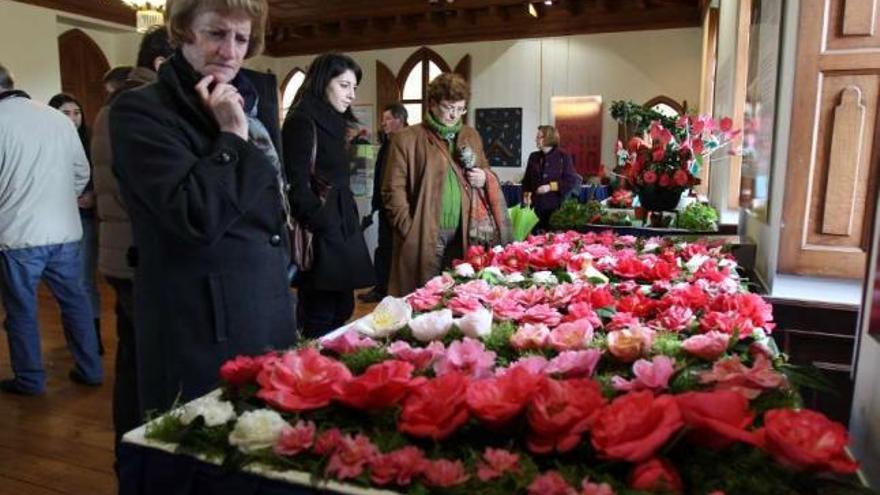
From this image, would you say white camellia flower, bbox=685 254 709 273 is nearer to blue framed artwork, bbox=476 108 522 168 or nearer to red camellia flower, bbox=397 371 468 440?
red camellia flower, bbox=397 371 468 440

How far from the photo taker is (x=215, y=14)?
120cm

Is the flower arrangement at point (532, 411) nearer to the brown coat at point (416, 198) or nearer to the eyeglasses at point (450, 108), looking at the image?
the brown coat at point (416, 198)

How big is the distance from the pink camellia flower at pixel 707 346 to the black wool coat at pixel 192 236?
2.59 ft

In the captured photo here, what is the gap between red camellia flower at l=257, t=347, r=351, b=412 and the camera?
2.82 ft

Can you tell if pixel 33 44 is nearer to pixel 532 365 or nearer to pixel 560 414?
pixel 532 365

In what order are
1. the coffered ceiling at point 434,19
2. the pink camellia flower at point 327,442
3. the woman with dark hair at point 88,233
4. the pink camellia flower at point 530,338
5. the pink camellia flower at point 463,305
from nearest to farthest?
the pink camellia flower at point 327,442 → the pink camellia flower at point 530,338 → the pink camellia flower at point 463,305 → the woman with dark hair at point 88,233 → the coffered ceiling at point 434,19

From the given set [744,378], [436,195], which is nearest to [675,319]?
[744,378]

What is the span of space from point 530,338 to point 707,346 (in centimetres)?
28

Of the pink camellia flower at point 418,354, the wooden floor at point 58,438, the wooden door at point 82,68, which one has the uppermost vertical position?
the wooden door at point 82,68

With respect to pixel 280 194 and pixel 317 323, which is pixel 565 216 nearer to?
pixel 317 323

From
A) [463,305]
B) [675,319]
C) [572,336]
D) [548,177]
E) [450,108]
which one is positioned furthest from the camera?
[548,177]

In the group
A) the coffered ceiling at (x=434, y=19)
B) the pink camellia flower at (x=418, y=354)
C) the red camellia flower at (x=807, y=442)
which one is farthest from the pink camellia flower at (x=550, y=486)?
the coffered ceiling at (x=434, y=19)

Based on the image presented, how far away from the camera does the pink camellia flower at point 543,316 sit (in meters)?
1.27

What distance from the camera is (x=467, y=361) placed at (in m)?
1.00
